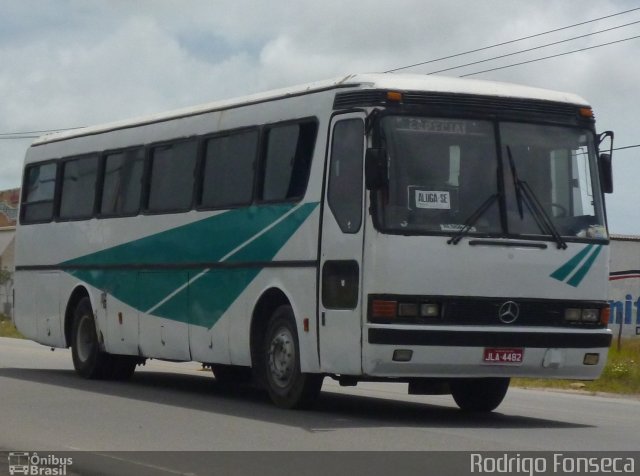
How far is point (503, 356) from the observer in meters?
13.9

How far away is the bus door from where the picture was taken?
1380 cm

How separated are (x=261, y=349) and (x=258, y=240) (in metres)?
1.18

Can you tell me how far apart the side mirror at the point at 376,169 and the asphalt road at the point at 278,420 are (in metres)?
2.27

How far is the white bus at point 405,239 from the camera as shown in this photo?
13680mm

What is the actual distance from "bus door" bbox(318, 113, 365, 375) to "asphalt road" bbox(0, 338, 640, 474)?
72cm

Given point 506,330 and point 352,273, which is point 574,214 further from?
point 352,273

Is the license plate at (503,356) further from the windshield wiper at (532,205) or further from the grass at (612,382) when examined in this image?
the grass at (612,382)

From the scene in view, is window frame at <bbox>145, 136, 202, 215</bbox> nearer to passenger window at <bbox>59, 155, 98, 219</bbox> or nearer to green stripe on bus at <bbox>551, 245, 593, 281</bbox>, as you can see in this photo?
passenger window at <bbox>59, 155, 98, 219</bbox>

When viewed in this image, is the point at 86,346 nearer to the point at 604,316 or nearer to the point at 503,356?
the point at 503,356

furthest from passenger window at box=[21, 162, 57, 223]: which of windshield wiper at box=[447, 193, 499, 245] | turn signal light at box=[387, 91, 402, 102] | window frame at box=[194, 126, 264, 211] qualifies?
windshield wiper at box=[447, 193, 499, 245]

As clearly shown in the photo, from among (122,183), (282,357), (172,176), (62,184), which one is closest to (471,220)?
(282,357)
